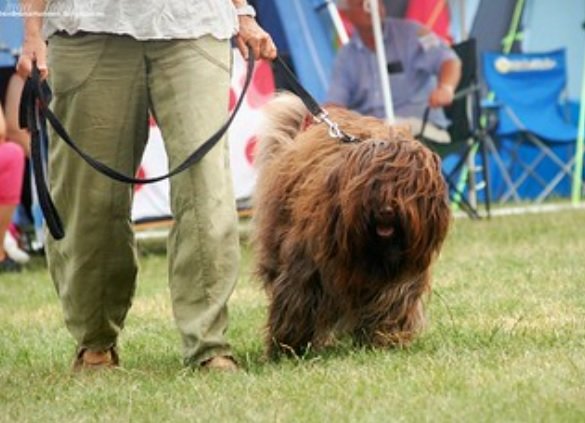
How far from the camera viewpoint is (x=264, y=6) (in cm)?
1181

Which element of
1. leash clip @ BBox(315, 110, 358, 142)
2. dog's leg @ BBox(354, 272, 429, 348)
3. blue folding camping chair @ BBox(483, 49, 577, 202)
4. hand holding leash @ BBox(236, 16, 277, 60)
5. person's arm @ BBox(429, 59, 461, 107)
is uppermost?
hand holding leash @ BBox(236, 16, 277, 60)

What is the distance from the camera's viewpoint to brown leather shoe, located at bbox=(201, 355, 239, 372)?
16.7 feet

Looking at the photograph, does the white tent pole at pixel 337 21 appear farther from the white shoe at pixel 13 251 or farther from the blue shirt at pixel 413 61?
the white shoe at pixel 13 251

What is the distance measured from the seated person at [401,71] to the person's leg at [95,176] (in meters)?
5.67

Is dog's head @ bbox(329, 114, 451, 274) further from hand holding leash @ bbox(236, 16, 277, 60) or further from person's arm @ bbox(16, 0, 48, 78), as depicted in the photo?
person's arm @ bbox(16, 0, 48, 78)

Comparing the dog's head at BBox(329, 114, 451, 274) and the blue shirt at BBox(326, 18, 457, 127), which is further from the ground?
the dog's head at BBox(329, 114, 451, 274)

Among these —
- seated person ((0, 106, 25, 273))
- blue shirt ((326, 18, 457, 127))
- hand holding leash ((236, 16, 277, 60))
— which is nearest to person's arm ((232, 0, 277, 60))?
hand holding leash ((236, 16, 277, 60))

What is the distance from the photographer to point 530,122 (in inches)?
567

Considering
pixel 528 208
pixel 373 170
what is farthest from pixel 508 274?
pixel 528 208

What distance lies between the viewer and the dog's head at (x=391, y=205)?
200 inches

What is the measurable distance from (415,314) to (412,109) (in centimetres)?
591

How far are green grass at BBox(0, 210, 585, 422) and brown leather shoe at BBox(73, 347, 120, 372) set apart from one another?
0.23 feet

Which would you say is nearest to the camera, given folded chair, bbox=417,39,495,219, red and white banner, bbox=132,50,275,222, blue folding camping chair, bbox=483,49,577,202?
red and white banner, bbox=132,50,275,222

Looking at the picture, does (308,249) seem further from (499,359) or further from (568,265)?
(568,265)
